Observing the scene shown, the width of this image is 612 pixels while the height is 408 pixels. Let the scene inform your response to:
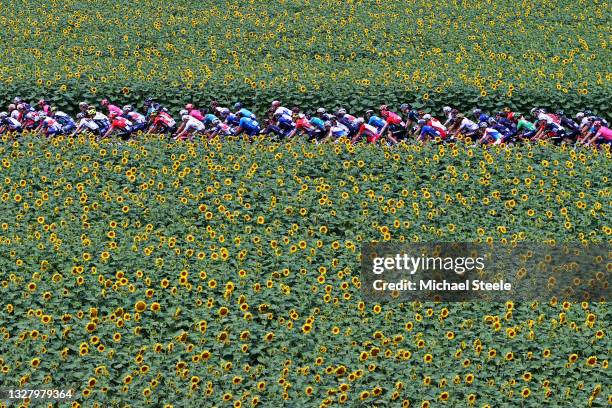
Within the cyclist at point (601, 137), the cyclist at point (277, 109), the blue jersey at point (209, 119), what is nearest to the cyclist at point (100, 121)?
the blue jersey at point (209, 119)

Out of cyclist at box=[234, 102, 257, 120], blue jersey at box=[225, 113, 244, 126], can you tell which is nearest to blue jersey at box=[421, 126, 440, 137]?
cyclist at box=[234, 102, 257, 120]

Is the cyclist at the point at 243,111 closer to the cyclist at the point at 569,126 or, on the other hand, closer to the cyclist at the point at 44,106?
the cyclist at the point at 44,106

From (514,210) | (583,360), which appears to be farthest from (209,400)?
(514,210)

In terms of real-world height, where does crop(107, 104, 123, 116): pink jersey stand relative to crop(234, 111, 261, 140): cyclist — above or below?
above

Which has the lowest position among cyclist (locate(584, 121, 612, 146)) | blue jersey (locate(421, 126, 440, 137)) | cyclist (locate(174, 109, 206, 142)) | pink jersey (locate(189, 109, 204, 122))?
cyclist (locate(584, 121, 612, 146))

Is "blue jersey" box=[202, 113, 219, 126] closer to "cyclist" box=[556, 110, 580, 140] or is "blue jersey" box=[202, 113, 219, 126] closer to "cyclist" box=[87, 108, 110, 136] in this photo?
"cyclist" box=[87, 108, 110, 136]

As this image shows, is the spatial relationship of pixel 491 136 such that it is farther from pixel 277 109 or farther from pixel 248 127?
pixel 248 127

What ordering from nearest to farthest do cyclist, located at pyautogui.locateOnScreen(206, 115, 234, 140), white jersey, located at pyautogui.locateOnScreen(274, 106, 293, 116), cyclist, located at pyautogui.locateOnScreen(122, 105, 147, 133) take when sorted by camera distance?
cyclist, located at pyautogui.locateOnScreen(206, 115, 234, 140) → white jersey, located at pyautogui.locateOnScreen(274, 106, 293, 116) → cyclist, located at pyautogui.locateOnScreen(122, 105, 147, 133)
